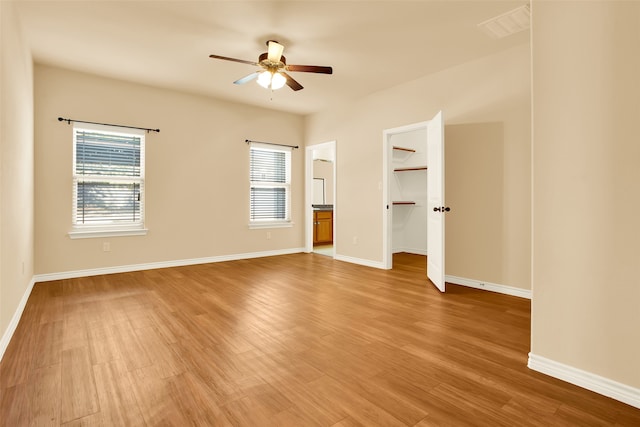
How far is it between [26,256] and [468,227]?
484 centimetres

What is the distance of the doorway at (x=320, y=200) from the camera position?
6.32m

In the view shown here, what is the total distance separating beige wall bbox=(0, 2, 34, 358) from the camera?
2.22 metres

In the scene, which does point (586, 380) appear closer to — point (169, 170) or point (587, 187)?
point (587, 187)

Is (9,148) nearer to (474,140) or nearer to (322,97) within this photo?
(322,97)

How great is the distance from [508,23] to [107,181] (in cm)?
508

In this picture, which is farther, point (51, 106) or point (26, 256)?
point (51, 106)

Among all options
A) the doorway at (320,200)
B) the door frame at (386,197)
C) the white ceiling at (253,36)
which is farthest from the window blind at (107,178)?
the door frame at (386,197)

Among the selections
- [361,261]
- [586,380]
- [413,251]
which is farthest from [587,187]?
[413,251]

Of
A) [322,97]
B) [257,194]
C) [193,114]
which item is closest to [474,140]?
[322,97]

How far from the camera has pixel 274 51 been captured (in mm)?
3113

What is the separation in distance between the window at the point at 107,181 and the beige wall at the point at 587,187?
15.8 feet

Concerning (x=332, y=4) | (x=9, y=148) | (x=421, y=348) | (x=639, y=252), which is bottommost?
(x=421, y=348)

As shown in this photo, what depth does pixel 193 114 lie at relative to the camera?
5.11m

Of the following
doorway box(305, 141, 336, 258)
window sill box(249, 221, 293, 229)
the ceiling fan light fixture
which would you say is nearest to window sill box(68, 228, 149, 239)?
window sill box(249, 221, 293, 229)
